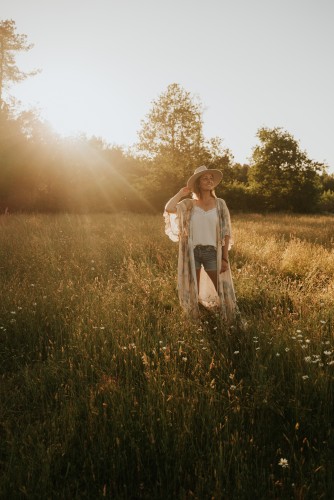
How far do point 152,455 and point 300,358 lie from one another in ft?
5.17

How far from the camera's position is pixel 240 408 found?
265cm

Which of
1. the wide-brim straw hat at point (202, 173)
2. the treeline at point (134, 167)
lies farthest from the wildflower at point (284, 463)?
the treeline at point (134, 167)

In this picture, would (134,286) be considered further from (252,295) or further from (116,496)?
(116,496)

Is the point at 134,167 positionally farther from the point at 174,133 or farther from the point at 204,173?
the point at 204,173

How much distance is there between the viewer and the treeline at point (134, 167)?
22.4m

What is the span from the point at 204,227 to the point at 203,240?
0.18 meters

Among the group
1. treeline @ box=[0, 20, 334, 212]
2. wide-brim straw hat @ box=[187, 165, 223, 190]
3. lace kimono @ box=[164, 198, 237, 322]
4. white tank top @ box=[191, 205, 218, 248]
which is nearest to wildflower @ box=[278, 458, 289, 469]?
lace kimono @ box=[164, 198, 237, 322]

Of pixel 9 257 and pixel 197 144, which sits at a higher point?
pixel 197 144

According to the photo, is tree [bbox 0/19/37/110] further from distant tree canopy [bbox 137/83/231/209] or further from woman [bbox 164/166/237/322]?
woman [bbox 164/166/237/322]

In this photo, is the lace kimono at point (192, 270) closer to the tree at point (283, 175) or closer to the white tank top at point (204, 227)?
the white tank top at point (204, 227)

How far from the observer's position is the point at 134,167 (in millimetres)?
35875

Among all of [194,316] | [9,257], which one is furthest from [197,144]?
[194,316]

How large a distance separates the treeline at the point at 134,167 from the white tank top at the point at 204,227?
11521mm

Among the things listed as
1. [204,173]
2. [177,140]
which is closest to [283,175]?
[177,140]
